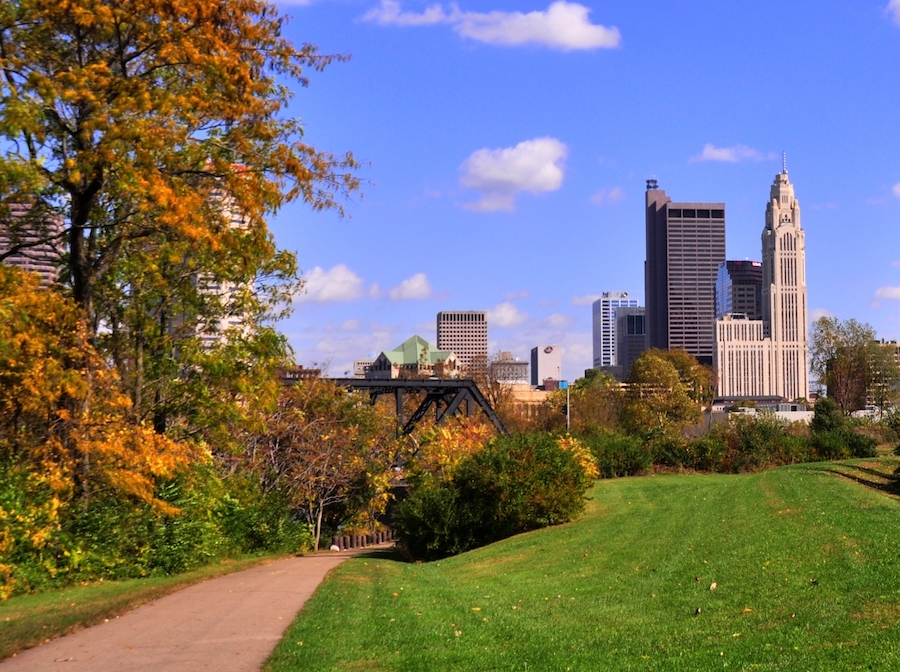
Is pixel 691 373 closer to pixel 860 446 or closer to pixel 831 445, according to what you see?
pixel 860 446

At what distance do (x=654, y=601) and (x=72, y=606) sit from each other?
8.26 m

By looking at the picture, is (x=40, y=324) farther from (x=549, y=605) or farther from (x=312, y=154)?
(x=549, y=605)

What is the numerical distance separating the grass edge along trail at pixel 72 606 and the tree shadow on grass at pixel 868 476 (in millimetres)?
14282

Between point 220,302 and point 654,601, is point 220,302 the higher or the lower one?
the higher one

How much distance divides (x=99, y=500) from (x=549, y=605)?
411 inches

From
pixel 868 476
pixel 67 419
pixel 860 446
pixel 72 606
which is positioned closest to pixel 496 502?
pixel 868 476

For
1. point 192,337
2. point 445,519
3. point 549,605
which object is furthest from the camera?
point 445,519

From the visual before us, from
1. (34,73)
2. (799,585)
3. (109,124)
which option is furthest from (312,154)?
(799,585)

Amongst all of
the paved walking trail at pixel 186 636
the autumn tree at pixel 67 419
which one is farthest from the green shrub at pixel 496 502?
the paved walking trail at pixel 186 636

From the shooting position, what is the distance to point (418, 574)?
18234 millimetres

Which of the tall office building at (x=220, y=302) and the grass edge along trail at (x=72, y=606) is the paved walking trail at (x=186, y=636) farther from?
the tall office building at (x=220, y=302)

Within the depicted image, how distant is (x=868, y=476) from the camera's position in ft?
78.4

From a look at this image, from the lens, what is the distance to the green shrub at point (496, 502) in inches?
928

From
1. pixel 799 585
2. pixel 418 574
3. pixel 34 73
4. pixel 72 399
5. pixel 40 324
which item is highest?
pixel 34 73
